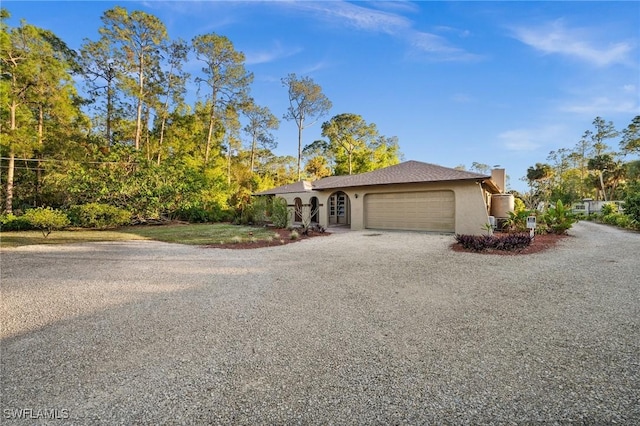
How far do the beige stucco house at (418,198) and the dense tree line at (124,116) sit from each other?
31.0 feet

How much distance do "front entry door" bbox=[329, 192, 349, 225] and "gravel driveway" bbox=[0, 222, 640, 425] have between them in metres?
12.3

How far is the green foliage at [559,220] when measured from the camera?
1153 cm

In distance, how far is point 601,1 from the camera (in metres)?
6.90

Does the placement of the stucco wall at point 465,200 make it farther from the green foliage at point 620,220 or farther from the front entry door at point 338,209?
the green foliage at point 620,220

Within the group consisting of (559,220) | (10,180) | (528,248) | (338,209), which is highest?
(10,180)

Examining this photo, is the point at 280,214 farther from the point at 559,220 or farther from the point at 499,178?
the point at 499,178

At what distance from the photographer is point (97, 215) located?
1501cm

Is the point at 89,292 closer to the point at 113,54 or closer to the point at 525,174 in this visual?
the point at 113,54

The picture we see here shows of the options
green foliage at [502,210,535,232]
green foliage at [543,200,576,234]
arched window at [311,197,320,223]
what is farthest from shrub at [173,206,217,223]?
green foliage at [543,200,576,234]

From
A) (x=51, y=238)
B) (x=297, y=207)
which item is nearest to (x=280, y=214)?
(x=297, y=207)

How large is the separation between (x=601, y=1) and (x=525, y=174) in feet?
128

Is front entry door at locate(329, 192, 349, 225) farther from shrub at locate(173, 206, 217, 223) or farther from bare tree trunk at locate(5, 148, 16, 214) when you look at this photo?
bare tree trunk at locate(5, 148, 16, 214)

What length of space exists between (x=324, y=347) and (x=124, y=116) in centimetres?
2510

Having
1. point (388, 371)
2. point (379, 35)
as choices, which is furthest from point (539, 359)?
point (379, 35)
